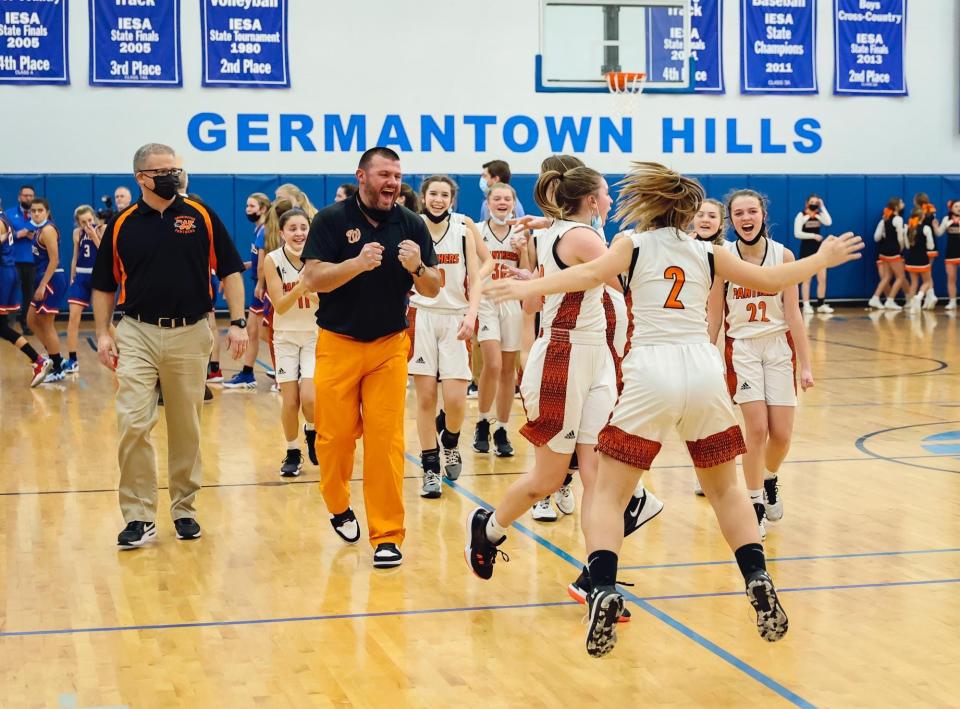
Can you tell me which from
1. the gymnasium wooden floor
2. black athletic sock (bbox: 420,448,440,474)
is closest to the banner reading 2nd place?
the gymnasium wooden floor

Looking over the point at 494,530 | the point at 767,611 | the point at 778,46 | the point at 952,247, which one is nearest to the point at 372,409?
the point at 494,530

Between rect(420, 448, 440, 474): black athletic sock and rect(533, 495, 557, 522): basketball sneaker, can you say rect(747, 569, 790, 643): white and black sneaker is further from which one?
rect(420, 448, 440, 474): black athletic sock

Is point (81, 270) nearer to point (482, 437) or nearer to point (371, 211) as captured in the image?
point (482, 437)

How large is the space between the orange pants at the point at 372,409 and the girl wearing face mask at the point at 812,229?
16622 millimetres

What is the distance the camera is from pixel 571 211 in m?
5.69

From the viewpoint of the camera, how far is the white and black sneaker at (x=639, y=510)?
646cm

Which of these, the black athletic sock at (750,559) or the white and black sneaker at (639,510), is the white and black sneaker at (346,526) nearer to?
the white and black sneaker at (639,510)

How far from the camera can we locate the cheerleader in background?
73.3 feet

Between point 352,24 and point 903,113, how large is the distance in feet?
34.2

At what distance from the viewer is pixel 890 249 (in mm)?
22609

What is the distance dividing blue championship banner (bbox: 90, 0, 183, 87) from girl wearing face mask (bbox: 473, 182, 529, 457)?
41.0 ft

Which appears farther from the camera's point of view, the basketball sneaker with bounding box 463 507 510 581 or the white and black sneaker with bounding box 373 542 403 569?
the white and black sneaker with bounding box 373 542 403 569

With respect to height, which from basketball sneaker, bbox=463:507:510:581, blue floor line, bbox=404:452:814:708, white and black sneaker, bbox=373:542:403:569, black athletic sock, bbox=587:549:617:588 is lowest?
blue floor line, bbox=404:452:814:708

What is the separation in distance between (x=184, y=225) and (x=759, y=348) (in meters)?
3.17
